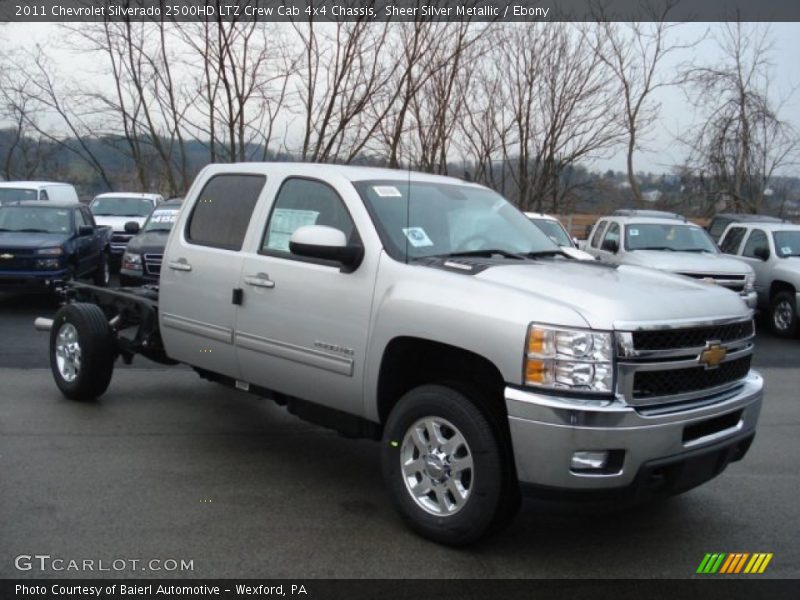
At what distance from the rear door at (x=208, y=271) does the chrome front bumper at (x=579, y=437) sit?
2307 mm

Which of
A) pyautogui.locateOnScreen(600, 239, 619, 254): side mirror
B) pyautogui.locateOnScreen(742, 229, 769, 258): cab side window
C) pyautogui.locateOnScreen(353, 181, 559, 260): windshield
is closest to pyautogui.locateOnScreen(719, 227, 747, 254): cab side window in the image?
pyautogui.locateOnScreen(742, 229, 769, 258): cab side window

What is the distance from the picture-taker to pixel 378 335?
4359 millimetres

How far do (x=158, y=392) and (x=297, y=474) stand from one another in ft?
8.93

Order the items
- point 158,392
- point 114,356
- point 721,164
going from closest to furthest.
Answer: point 114,356
point 158,392
point 721,164

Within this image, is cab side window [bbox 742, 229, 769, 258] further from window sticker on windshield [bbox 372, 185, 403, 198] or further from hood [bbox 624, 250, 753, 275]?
window sticker on windshield [bbox 372, 185, 403, 198]

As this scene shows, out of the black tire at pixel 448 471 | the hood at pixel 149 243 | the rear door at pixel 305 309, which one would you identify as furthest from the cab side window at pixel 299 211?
the hood at pixel 149 243

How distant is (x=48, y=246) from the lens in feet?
40.8

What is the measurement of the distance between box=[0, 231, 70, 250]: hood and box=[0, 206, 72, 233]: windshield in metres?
0.26

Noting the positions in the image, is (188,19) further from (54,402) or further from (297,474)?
(297,474)

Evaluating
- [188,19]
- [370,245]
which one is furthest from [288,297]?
[188,19]

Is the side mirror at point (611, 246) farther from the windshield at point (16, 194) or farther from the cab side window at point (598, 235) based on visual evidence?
the windshield at point (16, 194)

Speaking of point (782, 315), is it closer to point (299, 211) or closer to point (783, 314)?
point (783, 314)

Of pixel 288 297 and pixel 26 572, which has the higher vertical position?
pixel 288 297

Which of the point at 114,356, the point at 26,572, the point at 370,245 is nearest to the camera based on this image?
the point at 26,572
